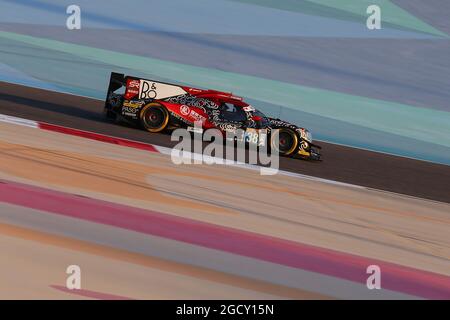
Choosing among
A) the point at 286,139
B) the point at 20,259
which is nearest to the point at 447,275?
the point at 20,259

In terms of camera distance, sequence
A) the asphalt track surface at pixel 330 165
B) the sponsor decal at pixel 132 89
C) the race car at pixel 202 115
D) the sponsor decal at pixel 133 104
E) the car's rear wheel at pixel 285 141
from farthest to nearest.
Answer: the sponsor decal at pixel 132 89 < the sponsor decal at pixel 133 104 < the car's rear wheel at pixel 285 141 < the race car at pixel 202 115 < the asphalt track surface at pixel 330 165

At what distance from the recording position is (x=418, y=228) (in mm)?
10031

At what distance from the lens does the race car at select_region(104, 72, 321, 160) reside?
53.0 feet

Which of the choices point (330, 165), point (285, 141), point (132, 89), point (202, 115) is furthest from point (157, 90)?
point (330, 165)

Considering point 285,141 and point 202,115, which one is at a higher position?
point 202,115

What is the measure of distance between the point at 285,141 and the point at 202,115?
2020 millimetres

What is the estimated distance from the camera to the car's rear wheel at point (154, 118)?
1639 cm

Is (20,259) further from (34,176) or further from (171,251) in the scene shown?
(34,176)

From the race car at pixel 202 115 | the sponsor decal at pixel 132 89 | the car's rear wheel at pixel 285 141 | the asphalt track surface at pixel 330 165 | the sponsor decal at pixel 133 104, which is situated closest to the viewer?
the asphalt track surface at pixel 330 165

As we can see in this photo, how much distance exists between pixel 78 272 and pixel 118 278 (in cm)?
31

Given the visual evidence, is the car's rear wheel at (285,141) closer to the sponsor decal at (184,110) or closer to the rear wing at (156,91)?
the rear wing at (156,91)

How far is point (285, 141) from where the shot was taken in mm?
16406

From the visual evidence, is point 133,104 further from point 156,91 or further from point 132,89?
point 156,91

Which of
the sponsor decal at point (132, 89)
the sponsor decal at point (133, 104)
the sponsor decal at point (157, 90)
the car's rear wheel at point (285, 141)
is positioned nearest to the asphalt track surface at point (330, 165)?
the car's rear wheel at point (285, 141)
